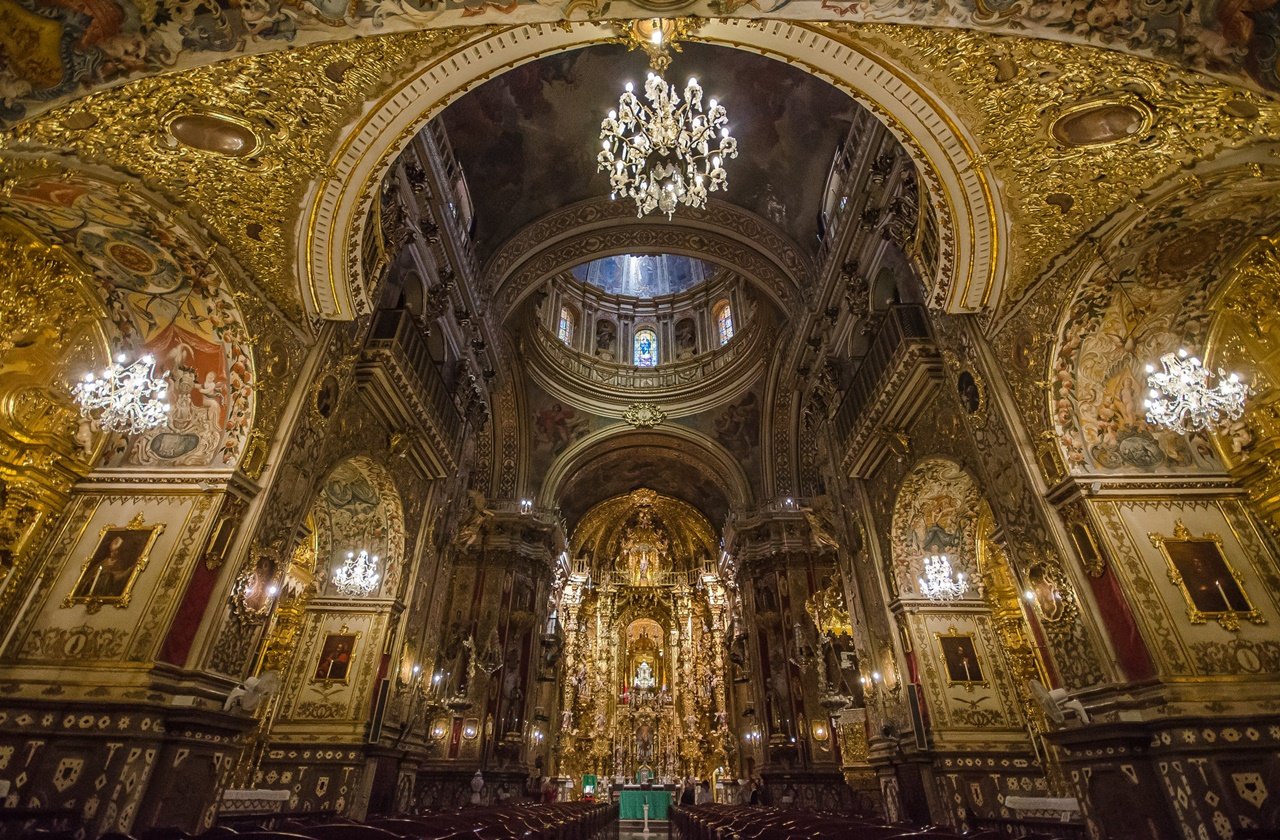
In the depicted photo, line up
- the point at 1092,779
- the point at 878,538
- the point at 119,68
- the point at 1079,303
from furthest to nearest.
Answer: the point at 878,538
the point at 1079,303
the point at 1092,779
the point at 119,68

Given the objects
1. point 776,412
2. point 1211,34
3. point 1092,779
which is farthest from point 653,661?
point 1211,34

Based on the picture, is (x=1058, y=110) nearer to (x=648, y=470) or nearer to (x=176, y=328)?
(x=176, y=328)

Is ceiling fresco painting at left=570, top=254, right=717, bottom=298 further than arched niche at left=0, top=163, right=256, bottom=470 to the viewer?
Yes

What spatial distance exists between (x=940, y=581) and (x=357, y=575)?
11623 millimetres

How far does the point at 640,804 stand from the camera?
83.9 ft

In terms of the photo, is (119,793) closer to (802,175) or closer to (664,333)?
(802,175)

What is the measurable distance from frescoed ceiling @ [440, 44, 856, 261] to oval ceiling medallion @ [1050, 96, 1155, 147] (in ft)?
27.9

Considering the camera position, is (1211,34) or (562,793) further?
(562,793)

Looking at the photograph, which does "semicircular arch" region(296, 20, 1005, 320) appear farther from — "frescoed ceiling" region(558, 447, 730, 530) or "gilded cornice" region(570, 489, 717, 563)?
"gilded cornice" region(570, 489, 717, 563)

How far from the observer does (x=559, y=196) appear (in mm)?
17984

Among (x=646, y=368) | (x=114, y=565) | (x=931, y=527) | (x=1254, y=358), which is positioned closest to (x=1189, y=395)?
(x=1254, y=358)

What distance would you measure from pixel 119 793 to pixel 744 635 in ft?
69.3

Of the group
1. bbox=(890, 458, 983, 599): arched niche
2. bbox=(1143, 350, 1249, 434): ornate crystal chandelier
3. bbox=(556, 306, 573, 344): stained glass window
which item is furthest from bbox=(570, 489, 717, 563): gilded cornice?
bbox=(1143, 350, 1249, 434): ornate crystal chandelier

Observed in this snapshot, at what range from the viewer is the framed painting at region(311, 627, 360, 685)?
11289mm
